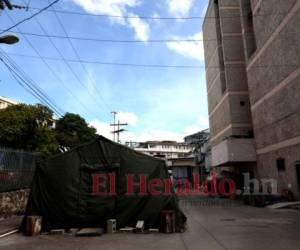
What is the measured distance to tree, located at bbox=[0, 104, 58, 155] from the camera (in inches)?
1099

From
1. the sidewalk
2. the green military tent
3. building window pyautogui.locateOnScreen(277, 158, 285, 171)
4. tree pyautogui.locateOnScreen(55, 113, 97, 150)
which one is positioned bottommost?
the sidewalk

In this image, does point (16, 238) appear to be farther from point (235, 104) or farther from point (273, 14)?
point (235, 104)

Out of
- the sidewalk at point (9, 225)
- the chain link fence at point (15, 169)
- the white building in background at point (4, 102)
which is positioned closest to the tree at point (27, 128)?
the chain link fence at point (15, 169)

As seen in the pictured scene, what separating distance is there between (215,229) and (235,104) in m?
26.2

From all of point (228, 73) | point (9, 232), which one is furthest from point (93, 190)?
point (228, 73)

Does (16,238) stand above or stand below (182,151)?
below

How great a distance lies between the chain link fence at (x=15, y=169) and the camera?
15.7 metres

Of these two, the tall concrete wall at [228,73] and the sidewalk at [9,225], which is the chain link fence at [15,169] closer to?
the sidewalk at [9,225]

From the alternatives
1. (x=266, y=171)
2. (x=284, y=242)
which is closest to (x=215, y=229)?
(x=284, y=242)

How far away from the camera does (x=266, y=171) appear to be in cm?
2892

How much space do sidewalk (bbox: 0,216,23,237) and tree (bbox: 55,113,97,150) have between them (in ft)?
83.3

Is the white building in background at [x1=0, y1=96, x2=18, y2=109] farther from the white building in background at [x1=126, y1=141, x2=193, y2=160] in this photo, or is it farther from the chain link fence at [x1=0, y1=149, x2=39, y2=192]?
the chain link fence at [x1=0, y1=149, x2=39, y2=192]

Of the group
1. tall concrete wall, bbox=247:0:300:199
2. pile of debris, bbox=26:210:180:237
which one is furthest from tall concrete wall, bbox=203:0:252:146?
pile of debris, bbox=26:210:180:237

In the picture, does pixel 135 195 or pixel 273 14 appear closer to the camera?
pixel 135 195
